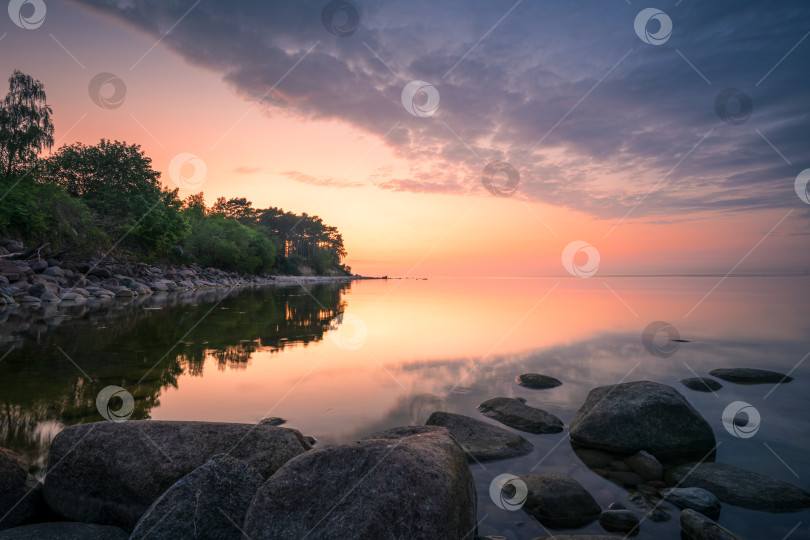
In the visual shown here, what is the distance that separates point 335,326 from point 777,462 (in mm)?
18835

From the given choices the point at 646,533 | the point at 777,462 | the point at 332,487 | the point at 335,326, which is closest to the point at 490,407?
the point at 646,533

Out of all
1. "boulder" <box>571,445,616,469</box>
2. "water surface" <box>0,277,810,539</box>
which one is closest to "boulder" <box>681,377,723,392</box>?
"water surface" <box>0,277,810,539</box>

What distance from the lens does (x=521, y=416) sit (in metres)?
8.31

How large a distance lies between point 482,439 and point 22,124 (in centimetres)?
5797

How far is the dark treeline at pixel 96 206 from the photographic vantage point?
130 ft

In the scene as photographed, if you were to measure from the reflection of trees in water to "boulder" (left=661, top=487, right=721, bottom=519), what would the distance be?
9247 millimetres

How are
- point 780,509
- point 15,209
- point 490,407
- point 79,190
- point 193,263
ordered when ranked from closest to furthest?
point 780,509 → point 490,407 → point 15,209 → point 79,190 → point 193,263

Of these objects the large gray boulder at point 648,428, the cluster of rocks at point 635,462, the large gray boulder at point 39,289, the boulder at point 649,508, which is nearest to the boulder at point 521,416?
the cluster of rocks at point 635,462

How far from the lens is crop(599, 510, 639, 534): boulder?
15.5 feet

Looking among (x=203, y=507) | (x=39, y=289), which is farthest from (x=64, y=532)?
(x=39, y=289)

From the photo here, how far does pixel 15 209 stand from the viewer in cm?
3628

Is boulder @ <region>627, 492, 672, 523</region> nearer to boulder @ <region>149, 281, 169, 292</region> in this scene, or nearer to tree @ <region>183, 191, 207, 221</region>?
boulder @ <region>149, 281, 169, 292</region>

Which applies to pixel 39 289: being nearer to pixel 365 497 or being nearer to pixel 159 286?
pixel 159 286

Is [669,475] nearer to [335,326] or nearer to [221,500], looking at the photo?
[221,500]
